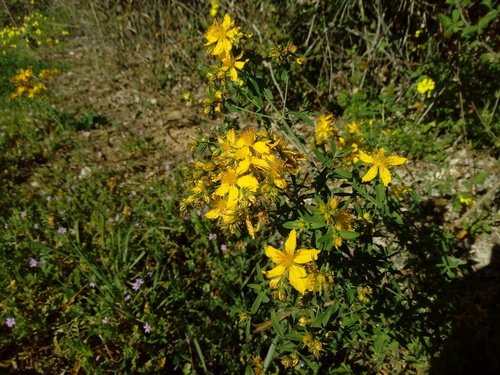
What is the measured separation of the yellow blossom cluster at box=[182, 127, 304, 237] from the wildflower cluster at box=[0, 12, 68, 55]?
355 inches

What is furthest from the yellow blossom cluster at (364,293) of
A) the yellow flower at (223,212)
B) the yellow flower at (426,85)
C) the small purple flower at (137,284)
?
the yellow flower at (426,85)

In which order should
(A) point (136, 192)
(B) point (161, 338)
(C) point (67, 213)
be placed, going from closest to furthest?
(B) point (161, 338), (C) point (67, 213), (A) point (136, 192)

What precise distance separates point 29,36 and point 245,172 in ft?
34.2

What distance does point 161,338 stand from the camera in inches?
83.8

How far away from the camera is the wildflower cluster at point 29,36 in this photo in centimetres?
848

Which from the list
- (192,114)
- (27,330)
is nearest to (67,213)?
(27,330)

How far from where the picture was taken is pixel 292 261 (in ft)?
4.28

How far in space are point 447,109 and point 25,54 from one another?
9.20m

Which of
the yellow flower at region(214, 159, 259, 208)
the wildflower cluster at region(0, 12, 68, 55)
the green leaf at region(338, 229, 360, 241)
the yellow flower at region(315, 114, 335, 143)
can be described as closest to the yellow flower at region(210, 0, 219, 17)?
the yellow flower at region(315, 114, 335, 143)

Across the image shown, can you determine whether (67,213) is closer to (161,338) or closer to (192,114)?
(161,338)

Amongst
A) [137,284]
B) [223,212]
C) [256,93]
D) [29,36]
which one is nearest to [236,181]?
[223,212]

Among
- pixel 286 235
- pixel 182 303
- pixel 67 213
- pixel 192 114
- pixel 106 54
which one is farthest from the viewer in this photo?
pixel 106 54

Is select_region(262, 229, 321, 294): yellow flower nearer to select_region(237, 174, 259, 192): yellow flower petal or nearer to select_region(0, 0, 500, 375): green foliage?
select_region(0, 0, 500, 375): green foliage

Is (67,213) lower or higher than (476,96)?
lower
